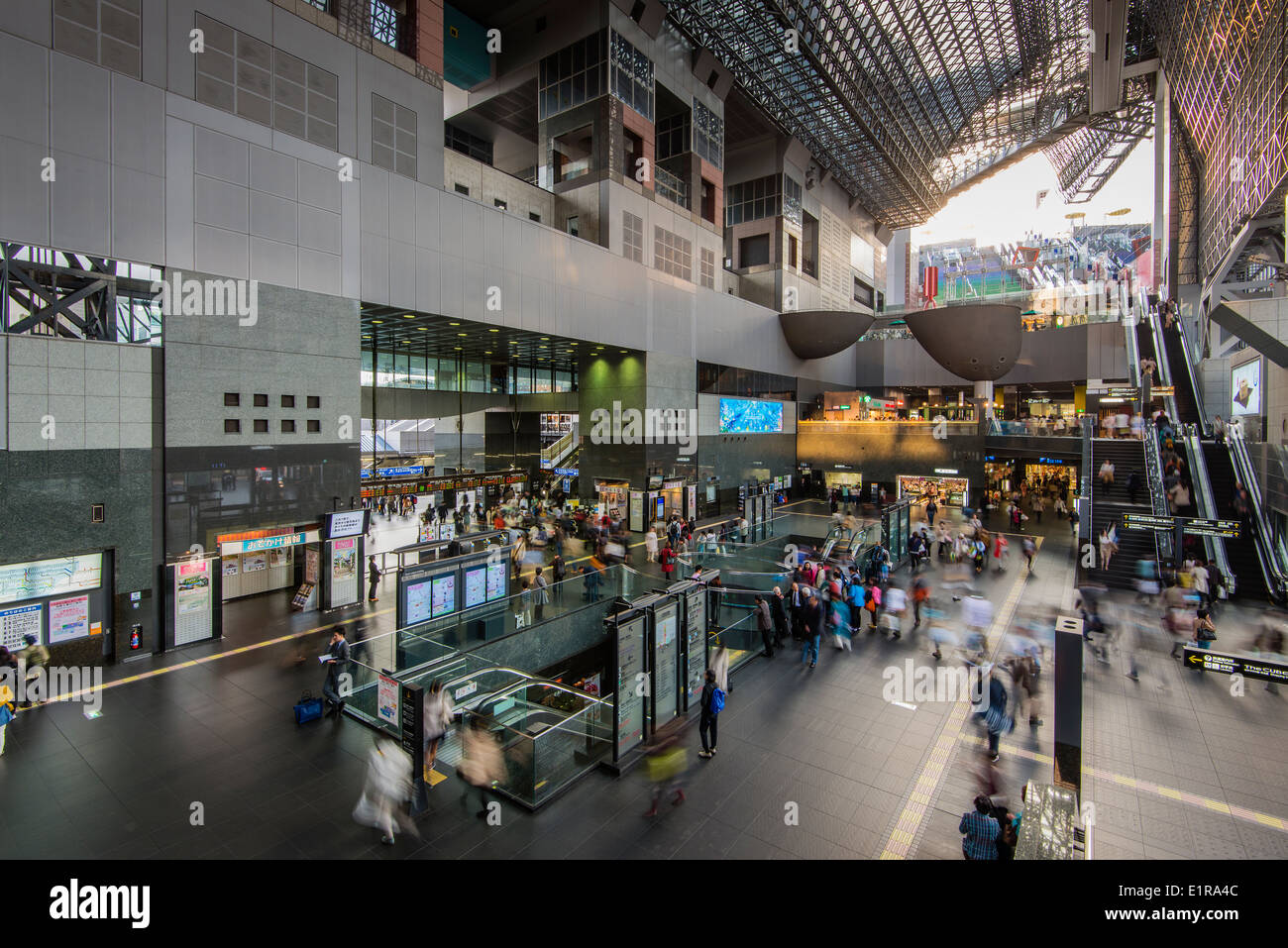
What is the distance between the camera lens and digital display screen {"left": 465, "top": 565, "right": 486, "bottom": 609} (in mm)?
13180

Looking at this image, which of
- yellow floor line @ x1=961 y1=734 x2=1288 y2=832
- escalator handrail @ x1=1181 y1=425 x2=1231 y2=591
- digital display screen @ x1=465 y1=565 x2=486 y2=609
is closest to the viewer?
yellow floor line @ x1=961 y1=734 x2=1288 y2=832

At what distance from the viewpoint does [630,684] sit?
26.8ft

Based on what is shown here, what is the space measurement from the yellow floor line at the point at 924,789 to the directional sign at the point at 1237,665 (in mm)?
3076

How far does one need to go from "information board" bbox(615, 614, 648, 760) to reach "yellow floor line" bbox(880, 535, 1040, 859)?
3.32 m

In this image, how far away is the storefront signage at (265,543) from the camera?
1319 centimetres

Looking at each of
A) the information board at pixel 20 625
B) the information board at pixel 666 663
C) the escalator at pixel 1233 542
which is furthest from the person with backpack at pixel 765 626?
the information board at pixel 20 625

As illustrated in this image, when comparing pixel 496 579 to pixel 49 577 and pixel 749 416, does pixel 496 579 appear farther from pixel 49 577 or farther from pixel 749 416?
pixel 749 416

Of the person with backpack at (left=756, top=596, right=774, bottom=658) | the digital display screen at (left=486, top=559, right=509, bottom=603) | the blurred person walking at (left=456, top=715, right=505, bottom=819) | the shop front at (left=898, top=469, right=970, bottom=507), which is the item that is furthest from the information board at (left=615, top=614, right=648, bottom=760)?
the shop front at (left=898, top=469, right=970, bottom=507)

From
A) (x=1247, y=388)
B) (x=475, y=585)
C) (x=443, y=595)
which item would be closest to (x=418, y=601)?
(x=443, y=595)

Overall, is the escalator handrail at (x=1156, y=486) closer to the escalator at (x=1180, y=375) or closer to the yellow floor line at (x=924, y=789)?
the escalator at (x=1180, y=375)

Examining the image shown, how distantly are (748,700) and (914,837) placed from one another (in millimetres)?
3715

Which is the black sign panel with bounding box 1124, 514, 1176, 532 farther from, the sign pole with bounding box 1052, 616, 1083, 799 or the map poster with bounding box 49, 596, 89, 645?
the map poster with bounding box 49, 596, 89, 645
